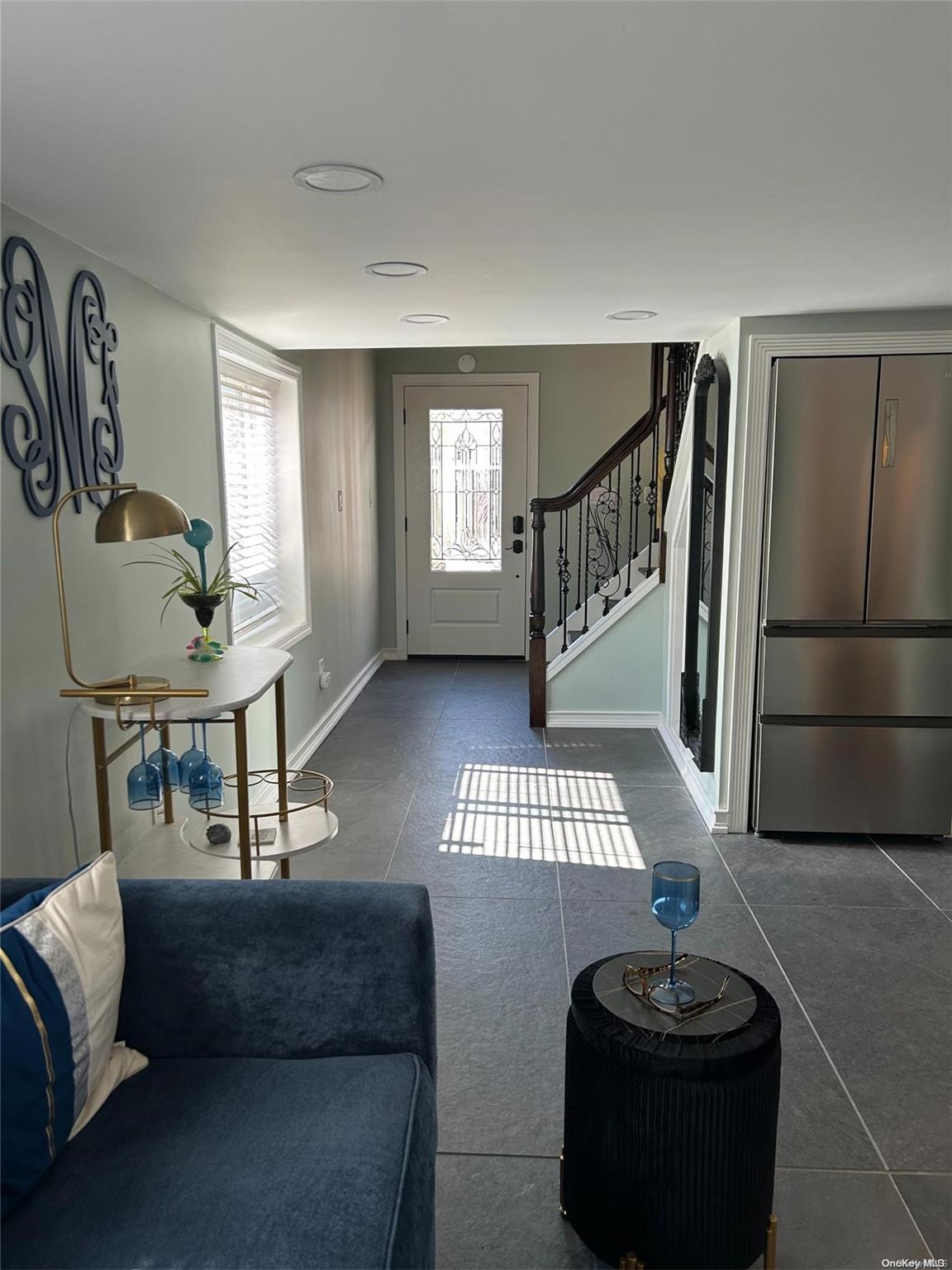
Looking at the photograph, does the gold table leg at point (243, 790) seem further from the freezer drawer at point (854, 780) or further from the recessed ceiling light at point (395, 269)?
the freezer drawer at point (854, 780)

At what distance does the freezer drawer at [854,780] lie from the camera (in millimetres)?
3760

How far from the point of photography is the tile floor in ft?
6.24

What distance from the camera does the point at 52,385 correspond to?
2.23 meters

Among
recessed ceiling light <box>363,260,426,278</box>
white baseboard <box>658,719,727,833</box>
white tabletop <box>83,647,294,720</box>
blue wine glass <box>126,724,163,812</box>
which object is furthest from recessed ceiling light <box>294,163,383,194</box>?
white baseboard <box>658,719,727,833</box>

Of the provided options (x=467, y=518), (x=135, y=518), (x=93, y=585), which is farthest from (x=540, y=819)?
(x=467, y=518)

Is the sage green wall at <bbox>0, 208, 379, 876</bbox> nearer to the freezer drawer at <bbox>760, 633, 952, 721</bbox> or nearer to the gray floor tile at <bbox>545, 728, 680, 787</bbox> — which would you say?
the gray floor tile at <bbox>545, 728, 680, 787</bbox>

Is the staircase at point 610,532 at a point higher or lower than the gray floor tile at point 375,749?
higher

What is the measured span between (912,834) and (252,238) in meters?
3.41

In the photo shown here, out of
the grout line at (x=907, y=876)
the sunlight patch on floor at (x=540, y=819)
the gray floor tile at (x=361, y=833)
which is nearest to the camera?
the grout line at (x=907, y=876)

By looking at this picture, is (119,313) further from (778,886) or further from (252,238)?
(778,886)

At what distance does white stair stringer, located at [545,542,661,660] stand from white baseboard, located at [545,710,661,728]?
26 cm

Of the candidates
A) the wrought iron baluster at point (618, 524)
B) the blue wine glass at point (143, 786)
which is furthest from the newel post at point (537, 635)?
the blue wine glass at point (143, 786)

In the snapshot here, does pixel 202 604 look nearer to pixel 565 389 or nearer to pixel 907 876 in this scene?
pixel 907 876

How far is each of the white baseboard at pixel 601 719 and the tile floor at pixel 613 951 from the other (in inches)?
8.9
